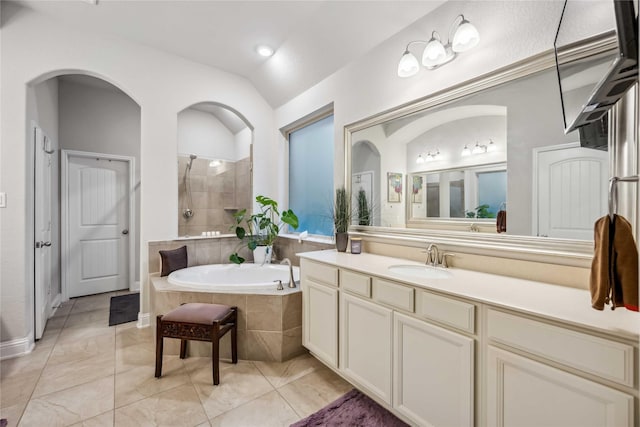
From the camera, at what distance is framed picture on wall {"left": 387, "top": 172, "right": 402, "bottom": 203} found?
223 cm

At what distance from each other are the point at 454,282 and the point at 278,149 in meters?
3.00

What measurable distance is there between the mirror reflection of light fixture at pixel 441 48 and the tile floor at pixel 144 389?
2281mm

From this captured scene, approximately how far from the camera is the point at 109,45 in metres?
2.83

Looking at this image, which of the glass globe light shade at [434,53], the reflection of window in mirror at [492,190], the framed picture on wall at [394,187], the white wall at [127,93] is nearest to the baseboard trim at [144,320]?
the white wall at [127,93]

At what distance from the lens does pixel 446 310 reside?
1327 mm

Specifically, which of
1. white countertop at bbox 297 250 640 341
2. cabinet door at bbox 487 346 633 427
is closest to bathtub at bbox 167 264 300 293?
white countertop at bbox 297 250 640 341

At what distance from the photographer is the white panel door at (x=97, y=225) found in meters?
3.86

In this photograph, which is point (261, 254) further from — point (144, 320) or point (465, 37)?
point (465, 37)

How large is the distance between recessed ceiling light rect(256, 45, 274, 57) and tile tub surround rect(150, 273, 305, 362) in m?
2.53

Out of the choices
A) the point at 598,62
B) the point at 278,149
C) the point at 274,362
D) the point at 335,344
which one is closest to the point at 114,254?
the point at 278,149

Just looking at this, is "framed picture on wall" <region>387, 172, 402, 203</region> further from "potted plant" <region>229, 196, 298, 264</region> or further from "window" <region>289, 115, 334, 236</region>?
"potted plant" <region>229, 196, 298, 264</region>

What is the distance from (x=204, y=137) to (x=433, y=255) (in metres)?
4.20

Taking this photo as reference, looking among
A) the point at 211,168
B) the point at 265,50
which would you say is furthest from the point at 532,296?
the point at 211,168

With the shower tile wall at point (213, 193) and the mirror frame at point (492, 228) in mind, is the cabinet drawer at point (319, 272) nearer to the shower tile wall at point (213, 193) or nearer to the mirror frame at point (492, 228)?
the mirror frame at point (492, 228)
